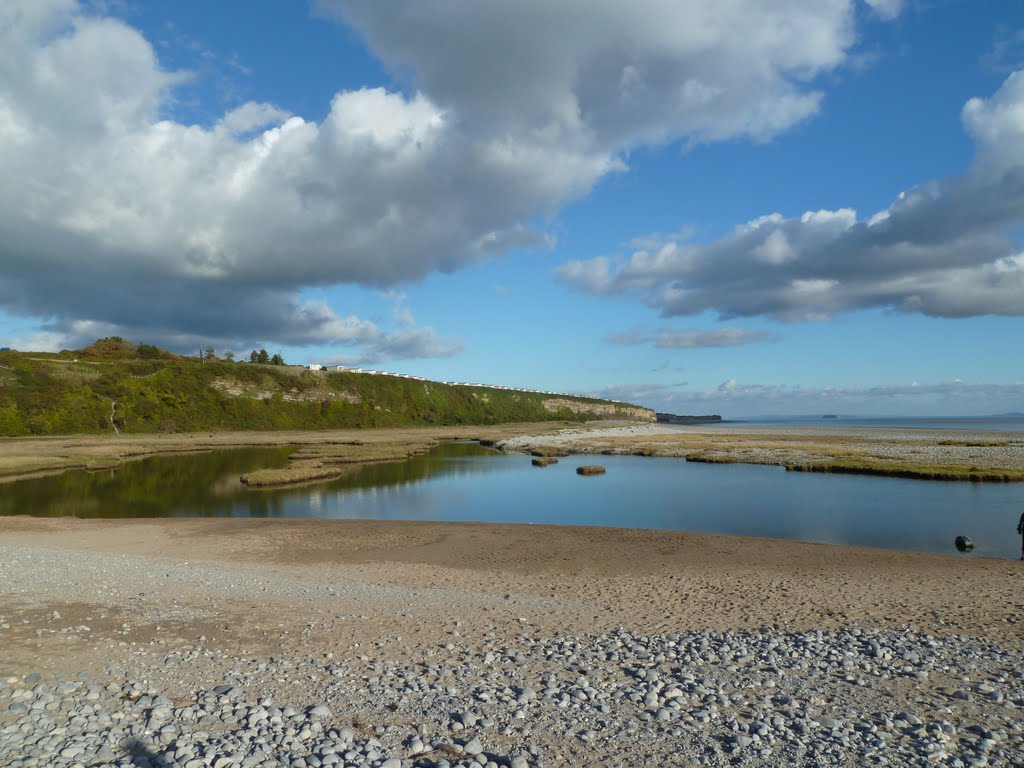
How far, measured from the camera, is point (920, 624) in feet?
49.9

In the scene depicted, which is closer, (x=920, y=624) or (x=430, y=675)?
(x=430, y=675)

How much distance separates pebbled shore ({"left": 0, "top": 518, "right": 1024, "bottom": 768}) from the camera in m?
8.66

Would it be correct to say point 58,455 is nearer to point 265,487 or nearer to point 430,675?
point 265,487

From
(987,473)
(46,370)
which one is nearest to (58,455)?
(46,370)

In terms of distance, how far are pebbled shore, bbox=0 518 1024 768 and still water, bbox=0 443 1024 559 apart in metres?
10.1

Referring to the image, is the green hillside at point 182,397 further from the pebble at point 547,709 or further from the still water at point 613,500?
the pebble at point 547,709

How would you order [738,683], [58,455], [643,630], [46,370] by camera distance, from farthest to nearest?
[46,370]
[58,455]
[643,630]
[738,683]

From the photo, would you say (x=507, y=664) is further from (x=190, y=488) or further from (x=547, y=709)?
(x=190, y=488)

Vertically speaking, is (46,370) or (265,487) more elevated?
(46,370)

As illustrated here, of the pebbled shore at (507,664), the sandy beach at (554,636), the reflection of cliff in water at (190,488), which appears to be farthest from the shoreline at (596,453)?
the pebbled shore at (507,664)

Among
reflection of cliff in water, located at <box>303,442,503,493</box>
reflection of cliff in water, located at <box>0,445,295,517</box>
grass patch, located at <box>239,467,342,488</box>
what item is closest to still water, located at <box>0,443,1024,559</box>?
reflection of cliff in water, located at <box>0,445,295,517</box>

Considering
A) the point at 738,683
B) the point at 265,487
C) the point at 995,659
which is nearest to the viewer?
the point at 738,683

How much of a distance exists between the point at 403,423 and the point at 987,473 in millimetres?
138226

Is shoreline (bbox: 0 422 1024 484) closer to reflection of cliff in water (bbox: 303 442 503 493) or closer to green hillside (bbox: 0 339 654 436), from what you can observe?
reflection of cliff in water (bbox: 303 442 503 493)
